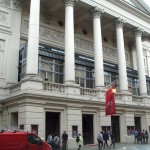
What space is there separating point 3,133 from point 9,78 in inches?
470

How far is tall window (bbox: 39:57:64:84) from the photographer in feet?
83.6

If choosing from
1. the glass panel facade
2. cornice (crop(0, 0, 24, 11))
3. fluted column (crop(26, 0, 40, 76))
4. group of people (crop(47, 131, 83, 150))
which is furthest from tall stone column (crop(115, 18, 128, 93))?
cornice (crop(0, 0, 24, 11))

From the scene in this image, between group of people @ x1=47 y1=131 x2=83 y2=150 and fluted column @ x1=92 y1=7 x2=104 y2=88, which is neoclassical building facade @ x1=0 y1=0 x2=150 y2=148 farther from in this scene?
group of people @ x1=47 y1=131 x2=83 y2=150

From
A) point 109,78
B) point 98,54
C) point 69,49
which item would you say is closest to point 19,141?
point 69,49

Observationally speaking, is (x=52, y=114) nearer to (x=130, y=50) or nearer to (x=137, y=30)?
(x=137, y=30)

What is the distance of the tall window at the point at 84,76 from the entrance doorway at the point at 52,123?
21.5 ft

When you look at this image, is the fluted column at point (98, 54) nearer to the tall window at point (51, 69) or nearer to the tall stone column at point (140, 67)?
the tall window at point (51, 69)

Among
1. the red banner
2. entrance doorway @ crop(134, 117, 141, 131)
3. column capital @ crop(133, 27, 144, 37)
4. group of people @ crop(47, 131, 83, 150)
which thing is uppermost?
column capital @ crop(133, 27, 144, 37)

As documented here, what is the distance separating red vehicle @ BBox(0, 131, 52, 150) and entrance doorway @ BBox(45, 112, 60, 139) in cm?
764

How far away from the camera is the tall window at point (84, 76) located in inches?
1136

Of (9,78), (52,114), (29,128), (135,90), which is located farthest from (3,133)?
(135,90)

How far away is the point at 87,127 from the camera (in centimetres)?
2558

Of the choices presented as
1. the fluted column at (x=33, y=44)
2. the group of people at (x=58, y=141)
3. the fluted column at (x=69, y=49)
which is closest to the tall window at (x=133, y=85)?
the fluted column at (x=69, y=49)

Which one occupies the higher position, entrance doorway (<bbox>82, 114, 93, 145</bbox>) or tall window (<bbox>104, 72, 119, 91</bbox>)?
tall window (<bbox>104, 72, 119, 91</bbox>)
